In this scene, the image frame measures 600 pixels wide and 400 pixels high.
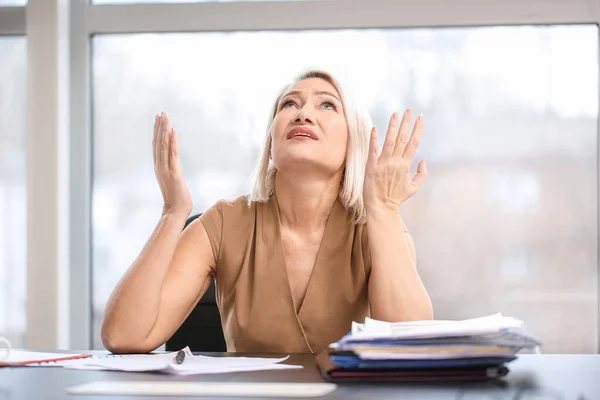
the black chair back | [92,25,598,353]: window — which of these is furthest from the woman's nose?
[92,25,598,353]: window

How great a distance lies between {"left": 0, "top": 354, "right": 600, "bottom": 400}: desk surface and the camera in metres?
1.00

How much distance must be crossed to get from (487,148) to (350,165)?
Answer: 1538 millimetres

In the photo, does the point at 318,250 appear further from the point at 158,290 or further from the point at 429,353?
the point at 429,353

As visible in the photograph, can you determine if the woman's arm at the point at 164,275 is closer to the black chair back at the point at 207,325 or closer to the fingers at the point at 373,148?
the black chair back at the point at 207,325

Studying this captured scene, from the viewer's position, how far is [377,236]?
5.63ft

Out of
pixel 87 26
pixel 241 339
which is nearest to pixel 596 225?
pixel 241 339

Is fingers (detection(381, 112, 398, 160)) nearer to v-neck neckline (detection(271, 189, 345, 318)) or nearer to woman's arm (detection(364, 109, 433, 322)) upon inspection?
woman's arm (detection(364, 109, 433, 322))

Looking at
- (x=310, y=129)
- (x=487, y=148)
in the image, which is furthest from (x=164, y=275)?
(x=487, y=148)

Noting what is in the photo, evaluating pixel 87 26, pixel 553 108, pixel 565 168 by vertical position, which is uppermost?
pixel 87 26

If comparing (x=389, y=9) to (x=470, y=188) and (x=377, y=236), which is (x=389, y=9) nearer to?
(x=470, y=188)

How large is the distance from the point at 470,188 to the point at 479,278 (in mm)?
437

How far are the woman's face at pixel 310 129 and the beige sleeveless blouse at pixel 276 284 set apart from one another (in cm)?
16

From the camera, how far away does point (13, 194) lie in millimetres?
3430

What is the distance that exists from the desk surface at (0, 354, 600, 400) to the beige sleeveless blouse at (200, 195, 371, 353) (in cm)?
43
